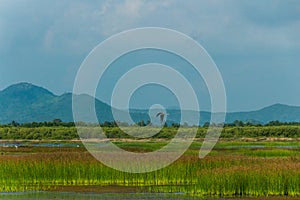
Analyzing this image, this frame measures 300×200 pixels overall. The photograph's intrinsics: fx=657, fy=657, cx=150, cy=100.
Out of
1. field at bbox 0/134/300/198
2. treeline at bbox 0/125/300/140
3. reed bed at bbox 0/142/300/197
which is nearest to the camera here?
field at bbox 0/134/300/198

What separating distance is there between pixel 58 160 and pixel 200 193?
700 cm

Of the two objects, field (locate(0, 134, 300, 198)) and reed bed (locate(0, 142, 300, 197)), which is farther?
reed bed (locate(0, 142, 300, 197))

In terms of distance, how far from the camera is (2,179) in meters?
24.6

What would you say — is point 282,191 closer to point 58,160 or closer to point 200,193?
point 200,193

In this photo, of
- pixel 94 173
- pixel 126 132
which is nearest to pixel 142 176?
pixel 94 173

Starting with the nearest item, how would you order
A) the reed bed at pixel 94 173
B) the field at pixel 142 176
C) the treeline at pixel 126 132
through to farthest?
the field at pixel 142 176 → the reed bed at pixel 94 173 → the treeline at pixel 126 132

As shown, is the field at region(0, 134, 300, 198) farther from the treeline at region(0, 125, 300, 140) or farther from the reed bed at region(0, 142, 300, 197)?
the treeline at region(0, 125, 300, 140)

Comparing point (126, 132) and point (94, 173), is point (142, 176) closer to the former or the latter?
point (94, 173)

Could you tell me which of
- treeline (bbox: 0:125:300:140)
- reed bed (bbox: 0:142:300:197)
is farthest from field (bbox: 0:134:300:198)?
treeline (bbox: 0:125:300:140)

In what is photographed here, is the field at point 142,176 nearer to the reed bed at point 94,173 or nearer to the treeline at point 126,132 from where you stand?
the reed bed at point 94,173

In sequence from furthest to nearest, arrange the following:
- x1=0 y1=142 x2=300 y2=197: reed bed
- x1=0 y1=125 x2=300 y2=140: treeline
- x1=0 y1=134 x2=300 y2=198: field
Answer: x1=0 y1=125 x2=300 y2=140: treeline, x1=0 y1=142 x2=300 y2=197: reed bed, x1=0 y1=134 x2=300 y2=198: field

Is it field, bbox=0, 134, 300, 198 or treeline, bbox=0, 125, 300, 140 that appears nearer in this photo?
field, bbox=0, 134, 300, 198

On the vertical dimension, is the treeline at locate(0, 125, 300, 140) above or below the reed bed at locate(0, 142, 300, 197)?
above

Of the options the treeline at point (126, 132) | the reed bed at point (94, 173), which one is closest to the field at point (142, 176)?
the reed bed at point (94, 173)
